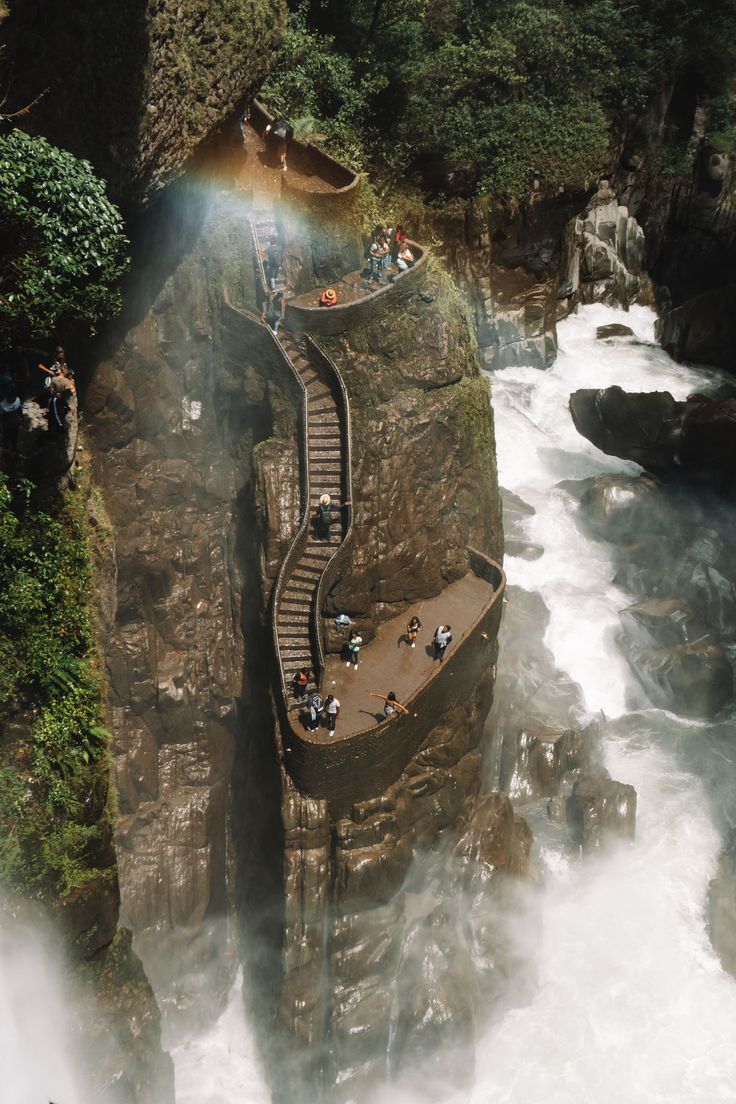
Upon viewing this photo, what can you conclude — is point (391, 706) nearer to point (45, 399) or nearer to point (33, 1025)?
point (33, 1025)

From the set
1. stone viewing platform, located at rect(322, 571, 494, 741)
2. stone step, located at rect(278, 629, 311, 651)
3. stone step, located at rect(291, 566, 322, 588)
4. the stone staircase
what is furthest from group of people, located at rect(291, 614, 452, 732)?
stone step, located at rect(291, 566, 322, 588)

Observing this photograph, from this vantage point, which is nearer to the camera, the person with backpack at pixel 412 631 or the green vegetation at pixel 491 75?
the person with backpack at pixel 412 631

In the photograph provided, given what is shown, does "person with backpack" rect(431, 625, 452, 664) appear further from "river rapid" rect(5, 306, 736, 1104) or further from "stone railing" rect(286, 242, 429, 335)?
"stone railing" rect(286, 242, 429, 335)

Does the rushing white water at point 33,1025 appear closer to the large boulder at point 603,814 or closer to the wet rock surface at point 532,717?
the wet rock surface at point 532,717

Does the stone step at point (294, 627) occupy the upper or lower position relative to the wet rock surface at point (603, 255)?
lower

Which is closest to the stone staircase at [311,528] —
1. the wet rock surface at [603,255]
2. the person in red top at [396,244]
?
the person in red top at [396,244]
